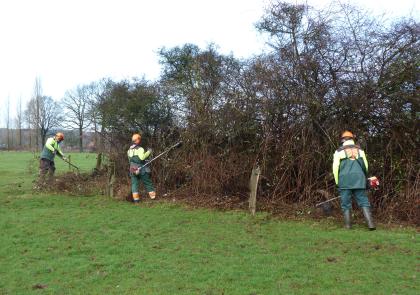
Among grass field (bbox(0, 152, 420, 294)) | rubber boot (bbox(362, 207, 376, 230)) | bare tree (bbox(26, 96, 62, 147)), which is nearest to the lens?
grass field (bbox(0, 152, 420, 294))

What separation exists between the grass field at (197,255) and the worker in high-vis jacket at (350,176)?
0.40m

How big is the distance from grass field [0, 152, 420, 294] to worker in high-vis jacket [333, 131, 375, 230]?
40cm

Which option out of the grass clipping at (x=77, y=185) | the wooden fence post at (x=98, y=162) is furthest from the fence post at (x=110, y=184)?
the wooden fence post at (x=98, y=162)

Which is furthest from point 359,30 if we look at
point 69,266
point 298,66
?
point 69,266

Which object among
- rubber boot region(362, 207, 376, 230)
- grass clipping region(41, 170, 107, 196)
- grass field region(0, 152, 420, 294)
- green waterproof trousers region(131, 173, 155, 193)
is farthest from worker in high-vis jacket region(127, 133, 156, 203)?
rubber boot region(362, 207, 376, 230)

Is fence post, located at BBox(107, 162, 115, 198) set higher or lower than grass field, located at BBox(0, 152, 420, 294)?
higher

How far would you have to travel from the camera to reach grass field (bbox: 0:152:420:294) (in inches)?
204

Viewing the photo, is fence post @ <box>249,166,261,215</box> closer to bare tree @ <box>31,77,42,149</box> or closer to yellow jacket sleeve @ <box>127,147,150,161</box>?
yellow jacket sleeve @ <box>127,147,150,161</box>

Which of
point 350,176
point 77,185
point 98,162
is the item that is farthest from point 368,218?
point 98,162

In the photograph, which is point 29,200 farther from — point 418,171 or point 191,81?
point 418,171

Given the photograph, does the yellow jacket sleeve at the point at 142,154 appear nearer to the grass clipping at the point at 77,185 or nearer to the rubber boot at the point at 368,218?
the grass clipping at the point at 77,185

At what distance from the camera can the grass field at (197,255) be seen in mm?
5188

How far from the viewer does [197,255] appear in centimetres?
649

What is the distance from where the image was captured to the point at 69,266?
6.02 m
